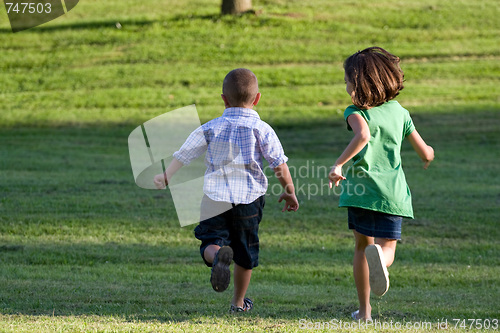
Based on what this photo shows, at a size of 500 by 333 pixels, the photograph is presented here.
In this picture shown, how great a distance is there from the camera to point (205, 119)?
17.5 meters

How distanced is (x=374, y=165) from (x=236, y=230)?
1064 millimetres

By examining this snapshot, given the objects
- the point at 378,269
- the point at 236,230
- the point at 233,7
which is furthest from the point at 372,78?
the point at 233,7

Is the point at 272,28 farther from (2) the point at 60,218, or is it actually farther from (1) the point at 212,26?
(2) the point at 60,218

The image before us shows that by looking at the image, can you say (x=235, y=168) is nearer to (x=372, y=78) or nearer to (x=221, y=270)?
(x=221, y=270)

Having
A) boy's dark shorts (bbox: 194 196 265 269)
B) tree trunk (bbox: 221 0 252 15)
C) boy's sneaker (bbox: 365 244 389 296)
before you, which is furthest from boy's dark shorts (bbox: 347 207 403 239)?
tree trunk (bbox: 221 0 252 15)

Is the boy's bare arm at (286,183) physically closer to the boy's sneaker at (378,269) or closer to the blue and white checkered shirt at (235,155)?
the blue and white checkered shirt at (235,155)

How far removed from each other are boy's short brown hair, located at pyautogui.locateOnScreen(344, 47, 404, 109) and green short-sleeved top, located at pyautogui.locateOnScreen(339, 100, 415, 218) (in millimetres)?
72

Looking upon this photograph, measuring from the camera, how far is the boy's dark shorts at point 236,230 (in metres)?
4.66

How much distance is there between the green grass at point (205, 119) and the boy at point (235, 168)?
56 cm

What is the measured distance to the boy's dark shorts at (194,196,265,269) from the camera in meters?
4.66

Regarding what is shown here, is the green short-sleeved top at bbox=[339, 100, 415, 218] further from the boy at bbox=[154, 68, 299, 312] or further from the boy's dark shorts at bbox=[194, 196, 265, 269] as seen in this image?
the boy's dark shorts at bbox=[194, 196, 265, 269]

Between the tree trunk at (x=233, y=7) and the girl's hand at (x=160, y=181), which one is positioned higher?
the tree trunk at (x=233, y=7)

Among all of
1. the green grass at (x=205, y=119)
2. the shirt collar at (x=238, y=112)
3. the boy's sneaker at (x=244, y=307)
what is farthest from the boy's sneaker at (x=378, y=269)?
the shirt collar at (x=238, y=112)

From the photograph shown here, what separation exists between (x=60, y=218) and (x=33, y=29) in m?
19.1
